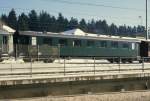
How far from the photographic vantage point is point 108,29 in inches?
6501

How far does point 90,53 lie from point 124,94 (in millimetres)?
25267

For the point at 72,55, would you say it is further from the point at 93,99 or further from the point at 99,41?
the point at 93,99

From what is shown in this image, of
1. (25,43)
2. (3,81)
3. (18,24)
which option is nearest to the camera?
(3,81)

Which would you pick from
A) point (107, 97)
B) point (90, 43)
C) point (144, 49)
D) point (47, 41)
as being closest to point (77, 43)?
point (90, 43)

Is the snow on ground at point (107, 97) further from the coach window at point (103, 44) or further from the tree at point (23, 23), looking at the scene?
the tree at point (23, 23)

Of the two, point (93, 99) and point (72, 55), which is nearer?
point (93, 99)

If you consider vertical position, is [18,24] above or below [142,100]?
above

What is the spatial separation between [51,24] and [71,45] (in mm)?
98991

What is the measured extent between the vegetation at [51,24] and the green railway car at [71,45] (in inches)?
2465

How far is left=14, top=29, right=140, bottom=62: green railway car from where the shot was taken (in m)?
44.6

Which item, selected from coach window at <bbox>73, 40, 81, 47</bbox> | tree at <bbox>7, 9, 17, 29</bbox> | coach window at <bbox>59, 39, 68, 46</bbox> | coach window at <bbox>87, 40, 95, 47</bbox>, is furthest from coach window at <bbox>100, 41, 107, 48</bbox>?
tree at <bbox>7, 9, 17, 29</bbox>

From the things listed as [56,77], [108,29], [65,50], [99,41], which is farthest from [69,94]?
[108,29]

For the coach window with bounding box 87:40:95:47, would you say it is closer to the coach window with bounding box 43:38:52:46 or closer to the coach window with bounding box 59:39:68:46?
the coach window with bounding box 59:39:68:46

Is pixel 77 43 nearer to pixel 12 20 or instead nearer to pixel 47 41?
pixel 47 41
